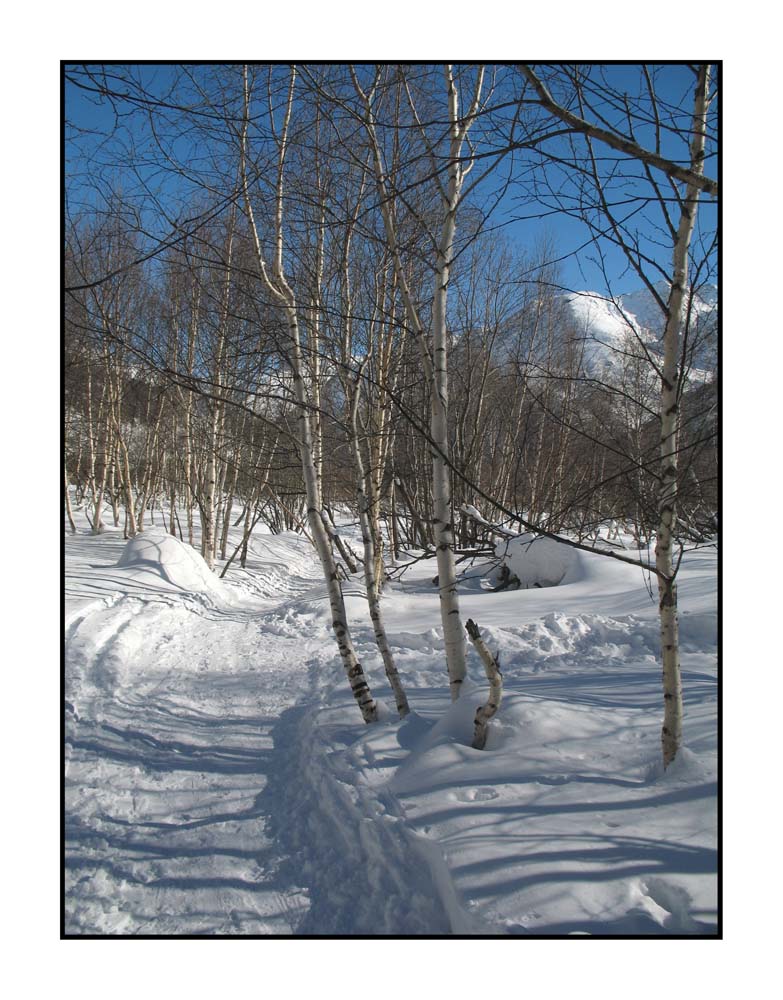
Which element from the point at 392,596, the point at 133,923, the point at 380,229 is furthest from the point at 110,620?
the point at 380,229

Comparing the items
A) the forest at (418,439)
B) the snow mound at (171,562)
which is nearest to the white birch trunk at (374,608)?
the forest at (418,439)

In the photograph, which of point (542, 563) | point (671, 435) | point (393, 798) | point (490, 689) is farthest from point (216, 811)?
point (542, 563)

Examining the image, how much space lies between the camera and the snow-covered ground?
1.99m

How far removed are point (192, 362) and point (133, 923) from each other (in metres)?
9.26

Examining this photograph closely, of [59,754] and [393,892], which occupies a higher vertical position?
[59,754]

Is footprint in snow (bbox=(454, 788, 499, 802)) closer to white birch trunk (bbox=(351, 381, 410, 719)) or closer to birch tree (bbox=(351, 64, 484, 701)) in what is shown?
birch tree (bbox=(351, 64, 484, 701))

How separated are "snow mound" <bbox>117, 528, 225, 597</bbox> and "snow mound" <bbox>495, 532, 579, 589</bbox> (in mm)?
4965

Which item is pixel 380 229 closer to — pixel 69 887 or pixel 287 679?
pixel 287 679

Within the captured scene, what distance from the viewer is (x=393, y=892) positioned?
2326mm

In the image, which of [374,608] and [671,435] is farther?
[374,608]

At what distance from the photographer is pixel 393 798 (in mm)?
2820

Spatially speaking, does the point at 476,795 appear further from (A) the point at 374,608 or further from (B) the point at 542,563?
(B) the point at 542,563

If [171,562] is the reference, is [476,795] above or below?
below

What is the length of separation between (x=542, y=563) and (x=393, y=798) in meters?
7.24
